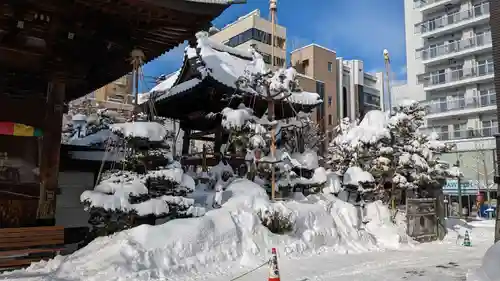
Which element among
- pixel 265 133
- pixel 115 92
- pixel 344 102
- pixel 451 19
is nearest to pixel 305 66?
pixel 344 102

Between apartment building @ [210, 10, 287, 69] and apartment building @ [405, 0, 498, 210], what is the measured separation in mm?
14524

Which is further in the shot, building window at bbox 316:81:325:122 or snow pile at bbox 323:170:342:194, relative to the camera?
building window at bbox 316:81:325:122

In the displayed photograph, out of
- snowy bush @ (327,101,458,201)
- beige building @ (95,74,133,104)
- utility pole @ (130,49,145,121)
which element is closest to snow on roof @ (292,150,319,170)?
snowy bush @ (327,101,458,201)

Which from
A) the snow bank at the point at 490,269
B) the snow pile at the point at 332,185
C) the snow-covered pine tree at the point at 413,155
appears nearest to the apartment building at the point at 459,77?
the snow-covered pine tree at the point at 413,155

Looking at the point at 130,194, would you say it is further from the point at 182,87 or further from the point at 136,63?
the point at 182,87

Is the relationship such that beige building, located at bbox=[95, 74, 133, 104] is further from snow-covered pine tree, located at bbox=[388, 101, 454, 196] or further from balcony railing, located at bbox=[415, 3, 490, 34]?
snow-covered pine tree, located at bbox=[388, 101, 454, 196]

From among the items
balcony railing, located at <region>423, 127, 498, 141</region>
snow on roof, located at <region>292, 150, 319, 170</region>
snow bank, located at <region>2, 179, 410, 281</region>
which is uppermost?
balcony railing, located at <region>423, 127, 498, 141</region>

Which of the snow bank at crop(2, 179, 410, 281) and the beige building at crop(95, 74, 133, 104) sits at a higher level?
the beige building at crop(95, 74, 133, 104)

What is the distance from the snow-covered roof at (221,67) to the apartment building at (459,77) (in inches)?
839

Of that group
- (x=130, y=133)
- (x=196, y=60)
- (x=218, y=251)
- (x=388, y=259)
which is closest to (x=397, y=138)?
(x=388, y=259)

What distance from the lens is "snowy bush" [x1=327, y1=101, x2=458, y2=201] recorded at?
16.7m

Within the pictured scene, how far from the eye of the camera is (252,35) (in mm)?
42031

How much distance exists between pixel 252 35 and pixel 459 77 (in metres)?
20.7

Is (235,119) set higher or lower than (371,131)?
lower
